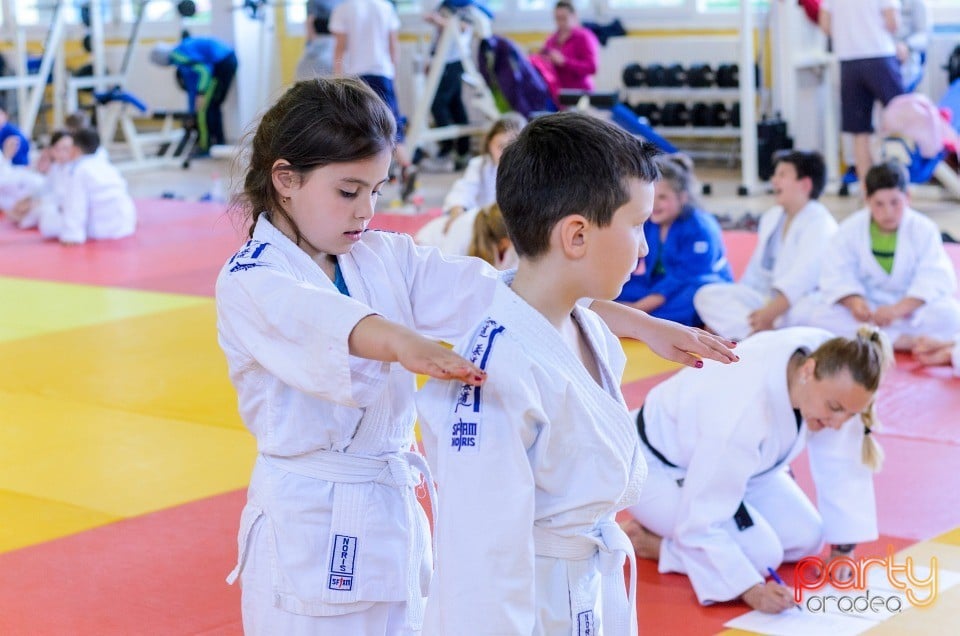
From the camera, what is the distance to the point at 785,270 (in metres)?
6.58

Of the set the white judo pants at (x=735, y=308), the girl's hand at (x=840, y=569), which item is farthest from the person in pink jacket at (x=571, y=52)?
the girl's hand at (x=840, y=569)

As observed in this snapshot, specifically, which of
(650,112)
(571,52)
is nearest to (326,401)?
(571,52)

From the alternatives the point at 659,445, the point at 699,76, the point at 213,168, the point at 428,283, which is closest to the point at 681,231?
the point at 659,445

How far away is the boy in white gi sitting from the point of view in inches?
75.7

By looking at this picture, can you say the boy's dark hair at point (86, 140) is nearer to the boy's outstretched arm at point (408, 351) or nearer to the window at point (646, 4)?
the window at point (646, 4)

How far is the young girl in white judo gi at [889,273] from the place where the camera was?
20.3ft

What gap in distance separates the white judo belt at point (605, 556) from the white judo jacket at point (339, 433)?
42 centimetres

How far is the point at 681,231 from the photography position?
22.3 ft

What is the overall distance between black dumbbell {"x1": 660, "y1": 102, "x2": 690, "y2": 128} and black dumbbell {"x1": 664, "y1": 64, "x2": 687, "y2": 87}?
0.64 feet

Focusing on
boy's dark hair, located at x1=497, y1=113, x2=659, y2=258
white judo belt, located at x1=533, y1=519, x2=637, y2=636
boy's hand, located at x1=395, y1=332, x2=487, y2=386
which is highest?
boy's dark hair, located at x1=497, y1=113, x2=659, y2=258

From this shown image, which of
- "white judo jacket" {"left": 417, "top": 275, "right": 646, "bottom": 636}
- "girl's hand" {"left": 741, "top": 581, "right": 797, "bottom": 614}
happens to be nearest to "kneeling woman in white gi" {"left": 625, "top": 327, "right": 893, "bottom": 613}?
"girl's hand" {"left": 741, "top": 581, "right": 797, "bottom": 614}

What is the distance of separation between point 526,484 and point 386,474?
23.7 inches

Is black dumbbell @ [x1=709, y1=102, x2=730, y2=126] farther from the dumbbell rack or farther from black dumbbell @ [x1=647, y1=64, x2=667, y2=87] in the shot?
black dumbbell @ [x1=647, y1=64, x2=667, y2=87]

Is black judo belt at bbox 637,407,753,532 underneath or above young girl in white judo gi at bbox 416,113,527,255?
underneath
